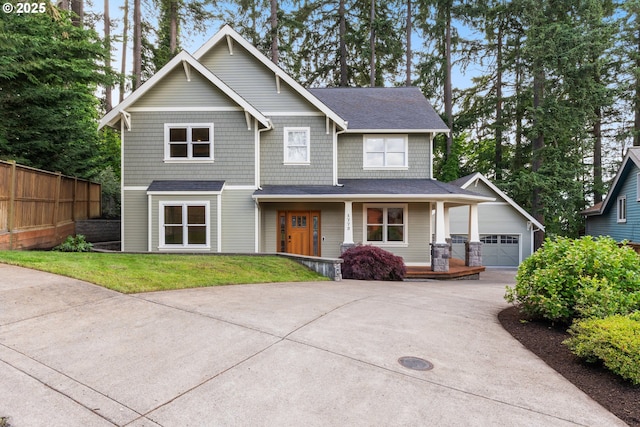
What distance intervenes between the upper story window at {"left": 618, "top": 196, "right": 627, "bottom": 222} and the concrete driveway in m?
18.5

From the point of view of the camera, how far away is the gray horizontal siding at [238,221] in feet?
38.3

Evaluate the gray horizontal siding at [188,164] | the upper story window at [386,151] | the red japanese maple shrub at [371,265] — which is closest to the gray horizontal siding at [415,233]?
the upper story window at [386,151]

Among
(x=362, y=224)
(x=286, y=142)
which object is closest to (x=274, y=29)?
(x=286, y=142)

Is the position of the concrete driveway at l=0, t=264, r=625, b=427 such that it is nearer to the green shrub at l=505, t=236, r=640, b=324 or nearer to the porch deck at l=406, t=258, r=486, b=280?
the green shrub at l=505, t=236, r=640, b=324

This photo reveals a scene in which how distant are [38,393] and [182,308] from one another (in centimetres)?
236

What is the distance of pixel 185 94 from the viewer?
1175cm

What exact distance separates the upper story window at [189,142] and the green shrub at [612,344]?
1124cm

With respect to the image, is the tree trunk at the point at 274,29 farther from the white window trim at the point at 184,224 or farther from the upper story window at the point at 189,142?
the white window trim at the point at 184,224

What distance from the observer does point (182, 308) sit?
5.17 meters

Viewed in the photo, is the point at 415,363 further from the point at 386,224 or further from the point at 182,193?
the point at 182,193

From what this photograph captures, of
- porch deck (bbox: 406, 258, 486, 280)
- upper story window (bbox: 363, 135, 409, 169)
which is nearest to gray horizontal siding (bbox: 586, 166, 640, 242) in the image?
porch deck (bbox: 406, 258, 486, 280)

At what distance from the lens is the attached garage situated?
17.7m

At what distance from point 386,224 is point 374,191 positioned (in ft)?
6.79

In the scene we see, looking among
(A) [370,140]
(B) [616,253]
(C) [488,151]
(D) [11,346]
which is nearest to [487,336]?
(B) [616,253]
